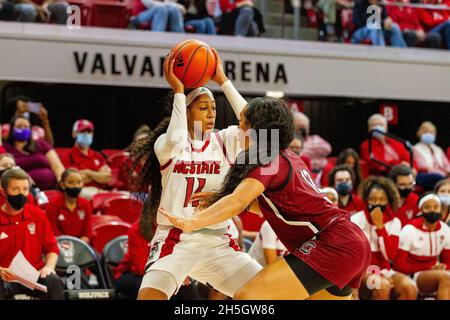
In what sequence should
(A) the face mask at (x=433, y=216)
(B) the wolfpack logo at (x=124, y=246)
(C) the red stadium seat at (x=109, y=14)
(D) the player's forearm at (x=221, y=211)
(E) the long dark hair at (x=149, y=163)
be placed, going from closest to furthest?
(D) the player's forearm at (x=221, y=211) → (E) the long dark hair at (x=149, y=163) → (B) the wolfpack logo at (x=124, y=246) → (A) the face mask at (x=433, y=216) → (C) the red stadium seat at (x=109, y=14)

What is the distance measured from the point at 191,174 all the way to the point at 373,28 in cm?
724

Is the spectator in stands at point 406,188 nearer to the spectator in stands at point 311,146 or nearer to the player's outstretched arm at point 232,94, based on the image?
the spectator in stands at point 311,146

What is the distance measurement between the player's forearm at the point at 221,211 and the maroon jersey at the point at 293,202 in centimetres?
20

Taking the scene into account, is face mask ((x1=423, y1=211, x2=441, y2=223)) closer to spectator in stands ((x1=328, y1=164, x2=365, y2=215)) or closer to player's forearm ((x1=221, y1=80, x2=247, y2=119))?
spectator in stands ((x1=328, y1=164, x2=365, y2=215))

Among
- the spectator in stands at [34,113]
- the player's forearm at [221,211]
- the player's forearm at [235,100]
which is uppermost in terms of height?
the player's forearm at [235,100]

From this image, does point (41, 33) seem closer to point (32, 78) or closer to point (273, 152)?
point (32, 78)

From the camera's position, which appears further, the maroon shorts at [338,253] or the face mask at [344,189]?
the face mask at [344,189]

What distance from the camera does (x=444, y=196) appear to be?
958 centimetres

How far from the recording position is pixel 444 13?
12883 mm

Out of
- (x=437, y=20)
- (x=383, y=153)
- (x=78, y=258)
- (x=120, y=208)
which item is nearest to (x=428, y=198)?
(x=383, y=153)

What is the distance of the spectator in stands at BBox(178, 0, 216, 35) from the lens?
11375 mm

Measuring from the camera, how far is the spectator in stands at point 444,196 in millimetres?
9414

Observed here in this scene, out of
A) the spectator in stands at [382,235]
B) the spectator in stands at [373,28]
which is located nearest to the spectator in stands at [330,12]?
the spectator in stands at [373,28]

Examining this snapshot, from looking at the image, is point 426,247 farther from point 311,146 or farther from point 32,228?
point 32,228
